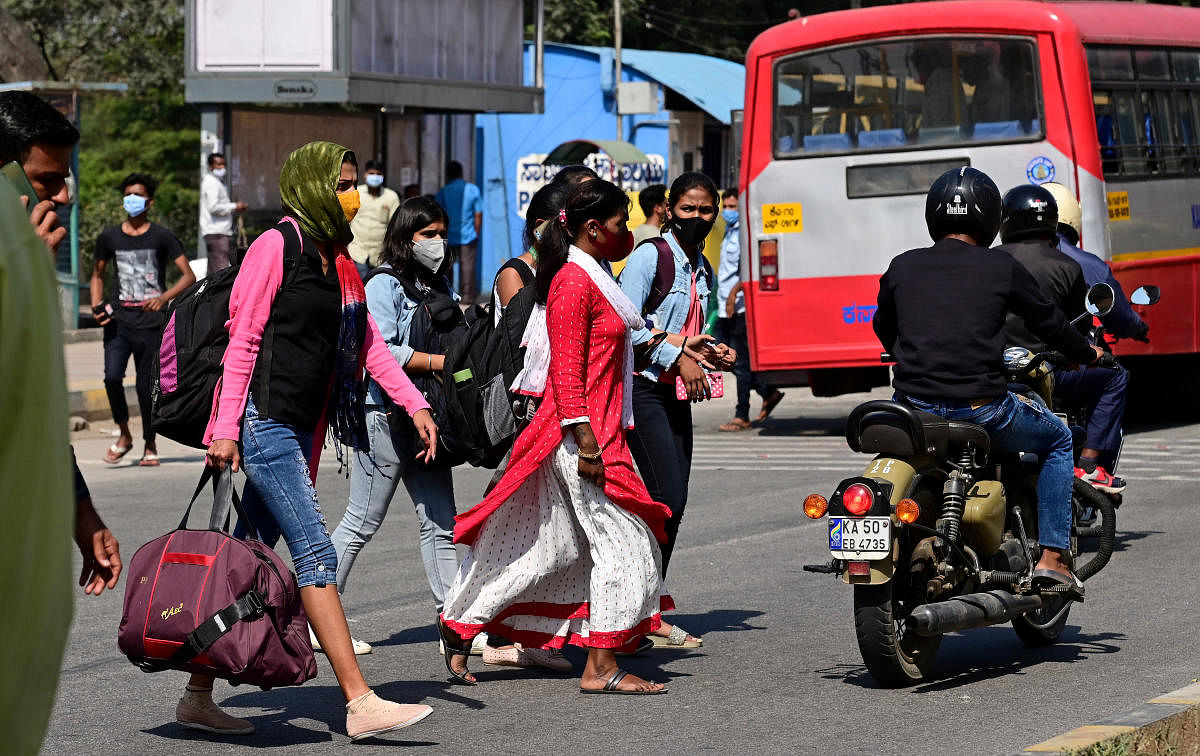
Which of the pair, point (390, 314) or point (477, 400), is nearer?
point (477, 400)

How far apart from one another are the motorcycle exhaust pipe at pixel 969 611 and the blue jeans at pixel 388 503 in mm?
1857

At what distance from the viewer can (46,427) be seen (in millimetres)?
1566

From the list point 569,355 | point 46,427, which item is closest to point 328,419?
point 569,355

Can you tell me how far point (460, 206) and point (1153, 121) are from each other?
39.4ft

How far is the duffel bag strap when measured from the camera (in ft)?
16.1

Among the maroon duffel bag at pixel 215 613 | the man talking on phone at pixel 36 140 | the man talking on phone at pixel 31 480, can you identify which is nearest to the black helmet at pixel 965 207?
the maroon duffel bag at pixel 215 613

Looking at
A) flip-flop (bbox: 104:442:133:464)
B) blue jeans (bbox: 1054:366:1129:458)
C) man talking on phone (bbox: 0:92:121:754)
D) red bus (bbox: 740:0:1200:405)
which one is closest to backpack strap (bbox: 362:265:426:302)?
blue jeans (bbox: 1054:366:1129:458)

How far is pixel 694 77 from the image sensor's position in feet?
112

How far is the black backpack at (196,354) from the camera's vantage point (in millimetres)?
5355

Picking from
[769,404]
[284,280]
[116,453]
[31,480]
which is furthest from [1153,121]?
[31,480]

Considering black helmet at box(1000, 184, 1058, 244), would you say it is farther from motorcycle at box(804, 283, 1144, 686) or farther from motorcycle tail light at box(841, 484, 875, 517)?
motorcycle tail light at box(841, 484, 875, 517)

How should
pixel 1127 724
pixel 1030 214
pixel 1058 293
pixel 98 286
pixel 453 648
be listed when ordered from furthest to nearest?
pixel 98 286 < pixel 1030 214 < pixel 1058 293 < pixel 453 648 < pixel 1127 724

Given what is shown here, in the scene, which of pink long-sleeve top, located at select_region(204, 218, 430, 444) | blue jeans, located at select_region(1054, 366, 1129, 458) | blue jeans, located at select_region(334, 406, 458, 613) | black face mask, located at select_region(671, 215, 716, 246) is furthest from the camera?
blue jeans, located at select_region(1054, 366, 1129, 458)

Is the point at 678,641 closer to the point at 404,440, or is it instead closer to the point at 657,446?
the point at 657,446
